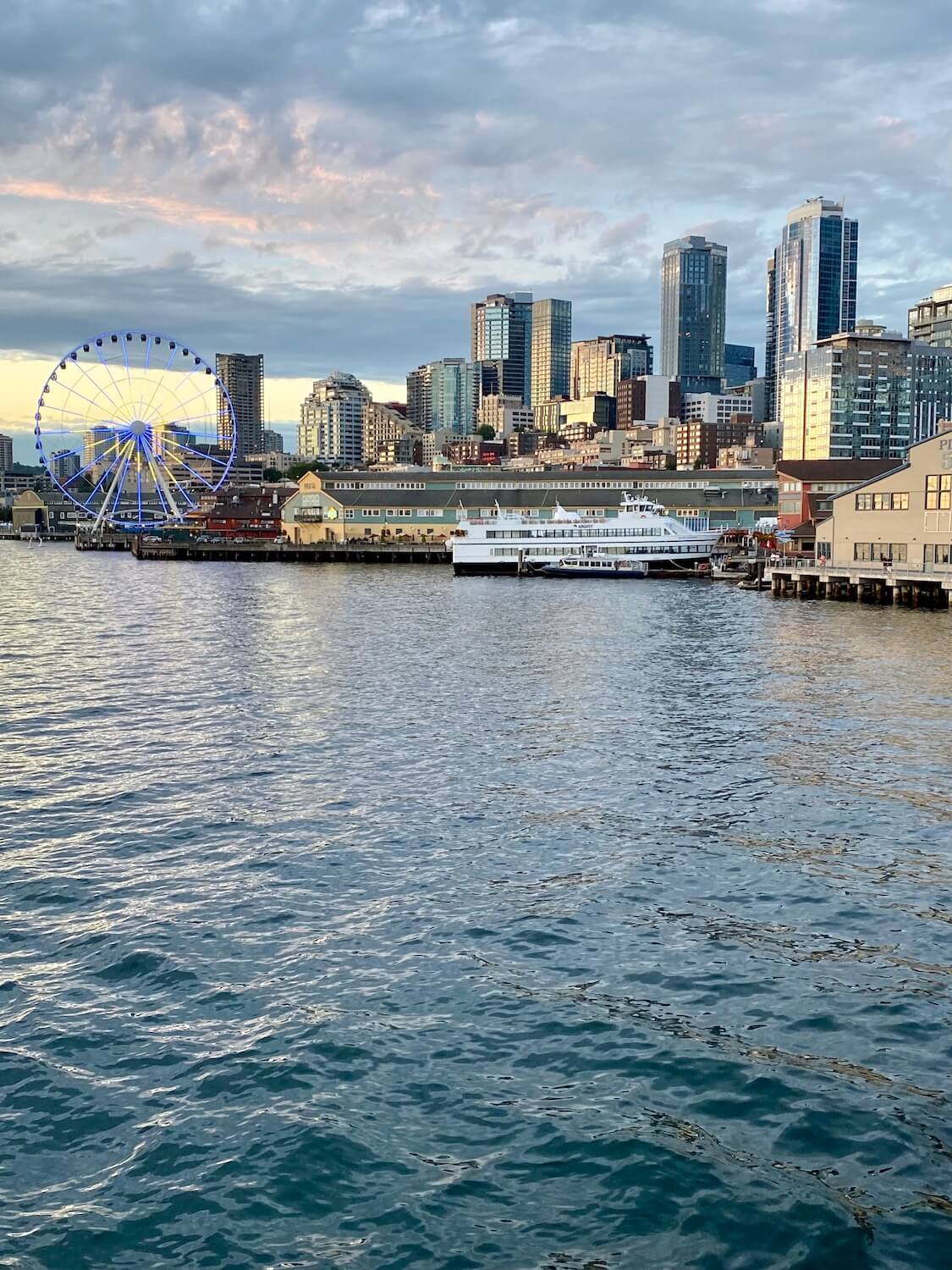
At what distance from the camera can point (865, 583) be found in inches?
2972

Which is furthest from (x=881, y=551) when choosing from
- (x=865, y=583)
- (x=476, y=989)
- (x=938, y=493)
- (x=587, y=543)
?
(x=476, y=989)

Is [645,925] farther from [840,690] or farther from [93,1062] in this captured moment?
[840,690]

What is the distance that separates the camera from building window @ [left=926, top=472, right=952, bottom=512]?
72000 mm

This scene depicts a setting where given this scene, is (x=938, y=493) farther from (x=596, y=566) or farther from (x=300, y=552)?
(x=300, y=552)

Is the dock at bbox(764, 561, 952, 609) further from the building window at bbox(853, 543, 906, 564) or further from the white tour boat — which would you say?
the white tour boat

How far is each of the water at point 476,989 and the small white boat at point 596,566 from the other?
2643 inches

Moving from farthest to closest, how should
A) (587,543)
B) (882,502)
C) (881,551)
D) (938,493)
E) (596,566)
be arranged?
(587,543), (596,566), (881,551), (882,502), (938,493)

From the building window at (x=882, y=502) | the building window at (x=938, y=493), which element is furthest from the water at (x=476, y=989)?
the building window at (x=882, y=502)

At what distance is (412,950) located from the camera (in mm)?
15953

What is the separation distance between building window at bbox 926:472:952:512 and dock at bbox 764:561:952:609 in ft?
13.5

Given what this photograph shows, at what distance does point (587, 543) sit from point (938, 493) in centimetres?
3734

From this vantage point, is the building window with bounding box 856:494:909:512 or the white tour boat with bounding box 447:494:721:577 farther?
the white tour boat with bounding box 447:494:721:577

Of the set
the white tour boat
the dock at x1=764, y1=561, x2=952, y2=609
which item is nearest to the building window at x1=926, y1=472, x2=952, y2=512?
the dock at x1=764, y1=561, x2=952, y2=609

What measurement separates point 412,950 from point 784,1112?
226 inches
